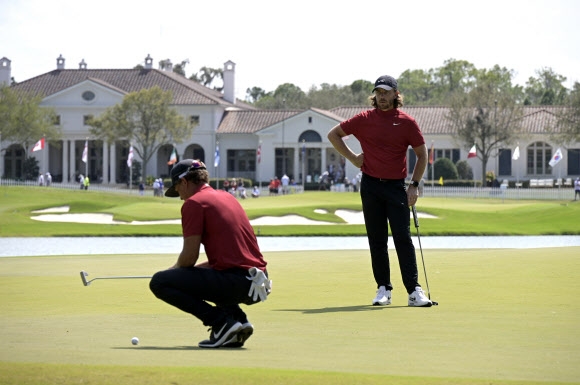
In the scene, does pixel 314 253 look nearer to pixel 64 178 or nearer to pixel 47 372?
pixel 47 372

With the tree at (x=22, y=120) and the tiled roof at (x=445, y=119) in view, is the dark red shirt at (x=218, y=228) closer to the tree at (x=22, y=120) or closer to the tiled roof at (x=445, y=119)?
the tree at (x=22, y=120)

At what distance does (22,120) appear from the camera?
98.2 metres

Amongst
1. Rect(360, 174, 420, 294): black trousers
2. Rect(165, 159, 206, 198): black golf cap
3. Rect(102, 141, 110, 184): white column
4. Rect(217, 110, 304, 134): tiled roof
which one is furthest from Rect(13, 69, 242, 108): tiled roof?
Rect(165, 159, 206, 198): black golf cap

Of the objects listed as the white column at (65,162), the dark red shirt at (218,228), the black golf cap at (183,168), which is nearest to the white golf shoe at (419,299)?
the dark red shirt at (218,228)

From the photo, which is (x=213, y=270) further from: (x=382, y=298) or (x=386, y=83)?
(x=386, y=83)

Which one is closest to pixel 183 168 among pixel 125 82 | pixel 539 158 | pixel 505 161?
pixel 505 161

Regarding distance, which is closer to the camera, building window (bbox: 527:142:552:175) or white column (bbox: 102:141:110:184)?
building window (bbox: 527:142:552:175)

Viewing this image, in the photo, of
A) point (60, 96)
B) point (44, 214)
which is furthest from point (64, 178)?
point (44, 214)

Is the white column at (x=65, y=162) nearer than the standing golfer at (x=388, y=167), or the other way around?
the standing golfer at (x=388, y=167)

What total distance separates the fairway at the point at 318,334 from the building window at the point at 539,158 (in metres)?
90.1

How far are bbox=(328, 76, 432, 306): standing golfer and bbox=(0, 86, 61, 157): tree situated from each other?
87856mm

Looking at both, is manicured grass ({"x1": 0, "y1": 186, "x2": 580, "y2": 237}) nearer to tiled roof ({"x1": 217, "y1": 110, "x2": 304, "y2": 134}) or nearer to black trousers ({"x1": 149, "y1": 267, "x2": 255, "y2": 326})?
black trousers ({"x1": 149, "y1": 267, "x2": 255, "y2": 326})

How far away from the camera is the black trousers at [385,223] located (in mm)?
11977

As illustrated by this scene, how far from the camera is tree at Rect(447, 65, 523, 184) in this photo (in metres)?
99.0
